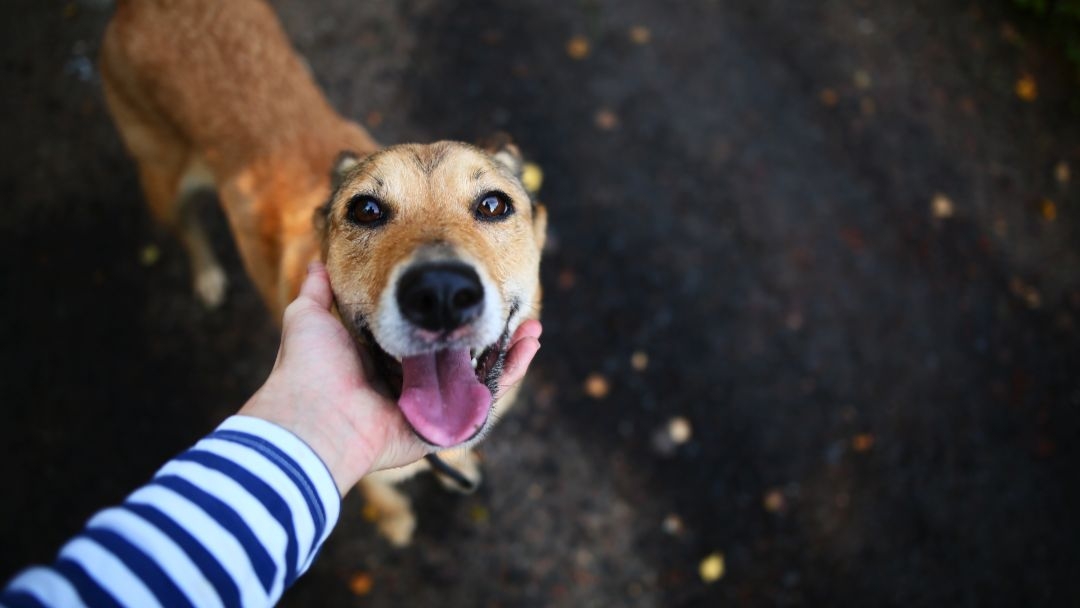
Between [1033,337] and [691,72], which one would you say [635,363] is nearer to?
[691,72]

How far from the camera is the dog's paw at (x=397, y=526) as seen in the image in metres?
4.16

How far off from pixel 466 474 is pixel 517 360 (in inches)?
48.2

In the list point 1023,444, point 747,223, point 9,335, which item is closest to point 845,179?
point 747,223

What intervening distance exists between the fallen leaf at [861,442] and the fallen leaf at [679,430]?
1.36m

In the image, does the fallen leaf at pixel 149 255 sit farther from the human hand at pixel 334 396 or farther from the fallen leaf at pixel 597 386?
the fallen leaf at pixel 597 386

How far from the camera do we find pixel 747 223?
5.32 m

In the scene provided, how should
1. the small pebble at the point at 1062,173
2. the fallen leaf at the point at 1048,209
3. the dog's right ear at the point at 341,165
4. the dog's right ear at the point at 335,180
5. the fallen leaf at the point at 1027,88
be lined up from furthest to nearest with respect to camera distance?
1. the fallen leaf at the point at 1027,88
2. the small pebble at the point at 1062,173
3. the fallen leaf at the point at 1048,209
4. the dog's right ear at the point at 341,165
5. the dog's right ear at the point at 335,180

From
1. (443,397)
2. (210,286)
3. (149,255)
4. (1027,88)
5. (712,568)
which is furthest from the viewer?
(1027,88)

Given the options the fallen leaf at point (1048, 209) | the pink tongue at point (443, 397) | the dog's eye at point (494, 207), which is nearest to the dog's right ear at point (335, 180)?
the dog's eye at point (494, 207)

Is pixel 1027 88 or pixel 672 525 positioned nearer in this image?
pixel 672 525

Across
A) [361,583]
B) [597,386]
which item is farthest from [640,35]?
[361,583]

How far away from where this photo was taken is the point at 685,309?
16.5ft

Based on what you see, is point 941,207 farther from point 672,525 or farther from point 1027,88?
point 672,525

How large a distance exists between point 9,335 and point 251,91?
125 inches
